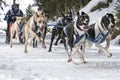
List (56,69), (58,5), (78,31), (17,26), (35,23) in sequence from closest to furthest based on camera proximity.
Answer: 1. (56,69)
2. (78,31)
3. (35,23)
4. (17,26)
5. (58,5)

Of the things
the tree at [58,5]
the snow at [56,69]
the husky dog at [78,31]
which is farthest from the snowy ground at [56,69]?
the tree at [58,5]

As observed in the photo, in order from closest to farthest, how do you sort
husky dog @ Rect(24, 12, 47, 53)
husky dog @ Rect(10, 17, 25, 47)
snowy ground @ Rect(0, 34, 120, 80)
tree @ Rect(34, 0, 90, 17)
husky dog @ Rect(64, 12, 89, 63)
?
snowy ground @ Rect(0, 34, 120, 80)
husky dog @ Rect(64, 12, 89, 63)
husky dog @ Rect(24, 12, 47, 53)
husky dog @ Rect(10, 17, 25, 47)
tree @ Rect(34, 0, 90, 17)

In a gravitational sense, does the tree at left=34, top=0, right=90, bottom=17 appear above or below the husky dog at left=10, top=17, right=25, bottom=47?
above

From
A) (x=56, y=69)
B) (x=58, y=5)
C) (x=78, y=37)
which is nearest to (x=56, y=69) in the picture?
(x=56, y=69)

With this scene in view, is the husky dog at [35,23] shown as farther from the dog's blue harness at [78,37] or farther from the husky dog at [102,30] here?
the husky dog at [102,30]

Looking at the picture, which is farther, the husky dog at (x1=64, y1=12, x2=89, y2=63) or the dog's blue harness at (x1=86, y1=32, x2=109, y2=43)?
the dog's blue harness at (x1=86, y1=32, x2=109, y2=43)

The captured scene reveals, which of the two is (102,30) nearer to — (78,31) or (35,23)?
(78,31)

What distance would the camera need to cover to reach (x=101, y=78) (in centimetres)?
850

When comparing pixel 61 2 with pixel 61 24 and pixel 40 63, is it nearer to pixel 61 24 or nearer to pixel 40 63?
pixel 61 24

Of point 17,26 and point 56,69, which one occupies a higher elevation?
point 17,26

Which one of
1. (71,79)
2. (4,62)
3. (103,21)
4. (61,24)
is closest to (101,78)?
(71,79)

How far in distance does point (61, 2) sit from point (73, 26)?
98.3ft

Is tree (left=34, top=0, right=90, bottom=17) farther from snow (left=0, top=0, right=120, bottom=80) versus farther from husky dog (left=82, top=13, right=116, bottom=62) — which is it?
husky dog (left=82, top=13, right=116, bottom=62)

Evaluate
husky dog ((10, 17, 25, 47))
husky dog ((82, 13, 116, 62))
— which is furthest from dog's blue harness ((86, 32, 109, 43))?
husky dog ((10, 17, 25, 47))
